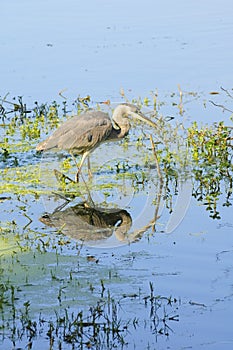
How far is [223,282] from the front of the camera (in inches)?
251

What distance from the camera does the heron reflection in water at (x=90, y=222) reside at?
7570mm

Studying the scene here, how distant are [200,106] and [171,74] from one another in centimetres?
200

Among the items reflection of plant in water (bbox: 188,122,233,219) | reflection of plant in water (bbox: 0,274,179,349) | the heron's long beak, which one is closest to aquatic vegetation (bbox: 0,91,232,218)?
reflection of plant in water (bbox: 188,122,233,219)

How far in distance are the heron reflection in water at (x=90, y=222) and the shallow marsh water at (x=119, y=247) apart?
93 mm

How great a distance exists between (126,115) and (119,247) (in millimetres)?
2810

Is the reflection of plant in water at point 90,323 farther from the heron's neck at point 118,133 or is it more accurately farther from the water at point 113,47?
the water at point 113,47

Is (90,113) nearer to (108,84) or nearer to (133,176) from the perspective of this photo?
(133,176)

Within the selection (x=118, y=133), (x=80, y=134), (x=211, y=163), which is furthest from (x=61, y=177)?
(x=211, y=163)

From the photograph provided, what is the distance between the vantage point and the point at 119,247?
7262mm

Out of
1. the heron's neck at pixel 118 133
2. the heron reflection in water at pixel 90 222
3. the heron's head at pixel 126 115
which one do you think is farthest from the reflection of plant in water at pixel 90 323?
the heron's head at pixel 126 115

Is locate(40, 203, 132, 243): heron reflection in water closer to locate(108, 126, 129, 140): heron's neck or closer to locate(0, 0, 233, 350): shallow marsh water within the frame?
locate(0, 0, 233, 350): shallow marsh water

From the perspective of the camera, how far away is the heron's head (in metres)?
9.70

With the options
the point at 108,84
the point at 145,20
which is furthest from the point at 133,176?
the point at 145,20

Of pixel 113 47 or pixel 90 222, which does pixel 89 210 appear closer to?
pixel 90 222
